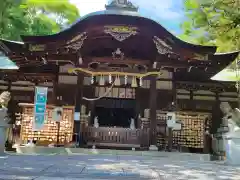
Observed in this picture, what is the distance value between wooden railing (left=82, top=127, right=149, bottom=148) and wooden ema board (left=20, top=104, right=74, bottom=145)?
4.26 ft

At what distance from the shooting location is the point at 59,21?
2923 cm

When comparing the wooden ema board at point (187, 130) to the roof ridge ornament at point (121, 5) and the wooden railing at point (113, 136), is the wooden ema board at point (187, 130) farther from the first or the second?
the roof ridge ornament at point (121, 5)

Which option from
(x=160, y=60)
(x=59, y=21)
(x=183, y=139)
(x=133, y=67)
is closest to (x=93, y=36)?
(x=133, y=67)

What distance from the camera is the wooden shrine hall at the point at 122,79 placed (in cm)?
1254

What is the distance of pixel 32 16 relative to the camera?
26.0m

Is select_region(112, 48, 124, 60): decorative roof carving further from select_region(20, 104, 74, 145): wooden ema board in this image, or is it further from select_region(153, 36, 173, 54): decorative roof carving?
select_region(20, 104, 74, 145): wooden ema board

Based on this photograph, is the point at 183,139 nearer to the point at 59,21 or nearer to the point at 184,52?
the point at 184,52

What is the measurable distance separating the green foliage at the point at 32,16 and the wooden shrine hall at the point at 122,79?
8335mm

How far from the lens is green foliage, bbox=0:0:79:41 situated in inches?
863

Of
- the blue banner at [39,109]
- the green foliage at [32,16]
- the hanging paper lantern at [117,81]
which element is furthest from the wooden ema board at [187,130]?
the green foliage at [32,16]

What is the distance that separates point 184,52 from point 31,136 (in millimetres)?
7491

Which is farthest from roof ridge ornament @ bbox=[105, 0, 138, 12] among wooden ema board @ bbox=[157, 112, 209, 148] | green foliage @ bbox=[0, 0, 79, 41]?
green foliage @ bbox=[0, 0, 79, 41]

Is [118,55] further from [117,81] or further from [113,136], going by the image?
[113,136]

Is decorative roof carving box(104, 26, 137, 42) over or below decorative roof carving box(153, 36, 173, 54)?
over
